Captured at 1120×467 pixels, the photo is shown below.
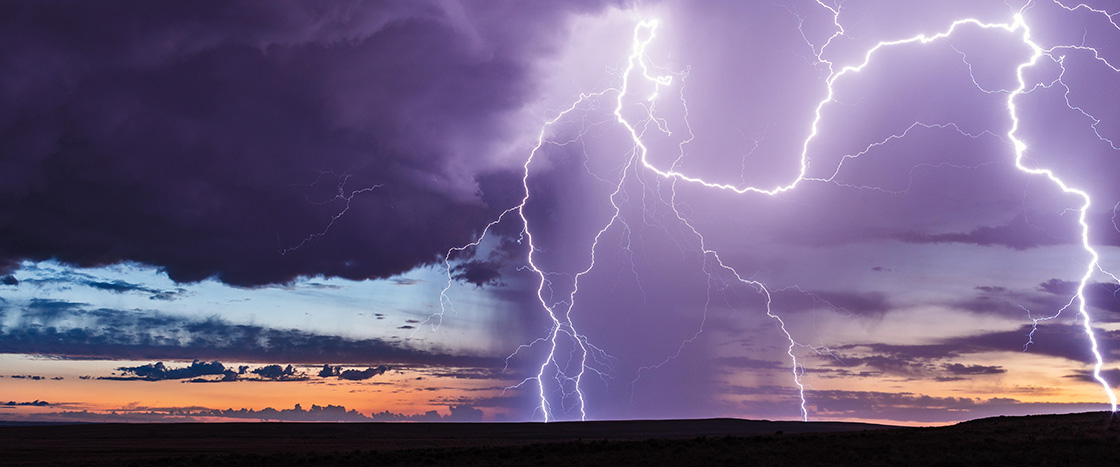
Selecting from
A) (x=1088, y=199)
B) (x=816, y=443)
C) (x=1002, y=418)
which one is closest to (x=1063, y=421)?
(x=1002, y=418)

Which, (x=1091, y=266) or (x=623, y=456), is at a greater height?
(x=1091, y=266)

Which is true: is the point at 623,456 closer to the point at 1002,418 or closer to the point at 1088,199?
the point at 1002,418

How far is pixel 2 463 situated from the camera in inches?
1181

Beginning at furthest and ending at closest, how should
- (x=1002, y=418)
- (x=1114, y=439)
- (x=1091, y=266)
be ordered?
(x=1002, y=418)
(x=1091, y=266)
(x=1114, y=439)

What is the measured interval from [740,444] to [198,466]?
18681 millimetres

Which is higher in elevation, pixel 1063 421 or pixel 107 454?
pixel 1063 421

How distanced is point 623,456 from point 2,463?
2468cm

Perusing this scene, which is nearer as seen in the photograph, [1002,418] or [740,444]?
[740,444]

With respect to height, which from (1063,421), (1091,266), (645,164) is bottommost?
(1063,421)

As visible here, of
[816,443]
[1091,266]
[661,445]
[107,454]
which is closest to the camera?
[816,443]

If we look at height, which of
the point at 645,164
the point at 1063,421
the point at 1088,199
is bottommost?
the point at 1063,421

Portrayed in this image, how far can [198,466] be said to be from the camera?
26.0 m

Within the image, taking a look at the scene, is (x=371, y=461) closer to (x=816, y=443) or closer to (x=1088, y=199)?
(x=816, y=443)

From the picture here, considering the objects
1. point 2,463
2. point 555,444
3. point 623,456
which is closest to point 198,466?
point 2,463
